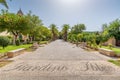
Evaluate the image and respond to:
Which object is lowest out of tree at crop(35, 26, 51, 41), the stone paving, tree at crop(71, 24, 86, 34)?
the stone paving

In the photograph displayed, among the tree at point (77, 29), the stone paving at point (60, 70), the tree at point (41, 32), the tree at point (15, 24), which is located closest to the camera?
the stone paving at point (60, 70)

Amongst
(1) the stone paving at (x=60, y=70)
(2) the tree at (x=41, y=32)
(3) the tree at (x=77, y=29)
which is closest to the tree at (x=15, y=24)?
(2) the tree at (x=41, y=32)

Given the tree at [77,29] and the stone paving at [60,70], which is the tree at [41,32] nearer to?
the tree at [77,29]

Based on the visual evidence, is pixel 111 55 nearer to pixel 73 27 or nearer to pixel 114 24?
pixel 114 24

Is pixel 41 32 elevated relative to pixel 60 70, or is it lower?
elevated

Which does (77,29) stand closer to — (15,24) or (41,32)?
(41,32)

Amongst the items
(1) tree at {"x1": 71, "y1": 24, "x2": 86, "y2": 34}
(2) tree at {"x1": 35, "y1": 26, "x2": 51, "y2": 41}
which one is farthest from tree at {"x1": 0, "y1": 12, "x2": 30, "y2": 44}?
(1) tree at {"x1": 71, "y1": 24, "x2": 86, "y2": 34}

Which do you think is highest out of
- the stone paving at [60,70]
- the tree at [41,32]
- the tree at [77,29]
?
the tree at [77,29]

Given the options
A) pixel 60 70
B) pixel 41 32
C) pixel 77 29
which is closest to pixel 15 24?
pixel 41 32

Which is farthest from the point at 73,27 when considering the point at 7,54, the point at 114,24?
the point at 7,54

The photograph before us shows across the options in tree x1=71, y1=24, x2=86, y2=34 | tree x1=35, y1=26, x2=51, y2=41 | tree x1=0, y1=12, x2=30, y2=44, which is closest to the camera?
tree x1=0, y1=12, x2=30, y2=44

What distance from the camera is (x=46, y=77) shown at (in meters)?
8.35

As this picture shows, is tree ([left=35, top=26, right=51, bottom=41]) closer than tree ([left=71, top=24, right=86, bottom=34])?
Yes

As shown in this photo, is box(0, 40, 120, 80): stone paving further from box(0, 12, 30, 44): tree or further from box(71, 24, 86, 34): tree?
box(71, 24, 86, 34): tree
